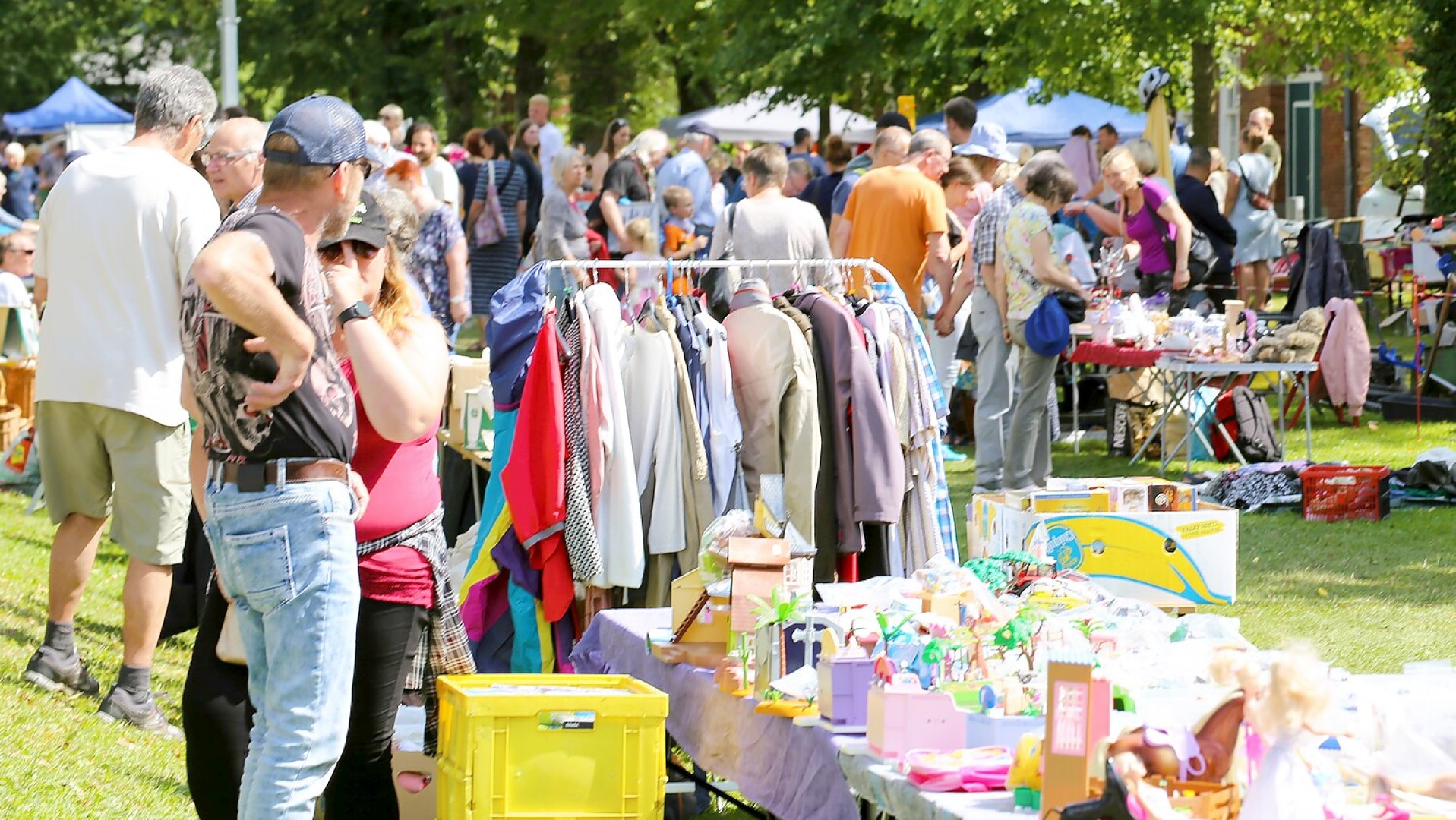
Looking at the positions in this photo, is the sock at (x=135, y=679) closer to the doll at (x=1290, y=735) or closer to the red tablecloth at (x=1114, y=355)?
the doll at (x=1290, y=735)

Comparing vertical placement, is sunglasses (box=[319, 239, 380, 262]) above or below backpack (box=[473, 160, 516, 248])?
below

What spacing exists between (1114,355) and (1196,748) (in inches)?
283

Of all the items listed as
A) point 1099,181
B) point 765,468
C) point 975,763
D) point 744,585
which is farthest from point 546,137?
point 975,763

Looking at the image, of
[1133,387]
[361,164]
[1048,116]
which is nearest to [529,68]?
[1048,116]

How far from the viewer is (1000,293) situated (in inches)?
366

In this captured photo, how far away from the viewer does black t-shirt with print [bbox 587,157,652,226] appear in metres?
14.2

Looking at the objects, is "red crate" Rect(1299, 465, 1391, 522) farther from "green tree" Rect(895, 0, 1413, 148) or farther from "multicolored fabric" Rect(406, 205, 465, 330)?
"green tree" Rect(895, 0, 1413, 148)

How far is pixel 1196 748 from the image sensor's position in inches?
120

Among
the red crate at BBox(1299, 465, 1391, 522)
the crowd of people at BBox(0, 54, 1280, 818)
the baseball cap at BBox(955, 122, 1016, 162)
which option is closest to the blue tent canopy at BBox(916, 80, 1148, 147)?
the crowd of people at BBox(0, 54, 1280, 818)

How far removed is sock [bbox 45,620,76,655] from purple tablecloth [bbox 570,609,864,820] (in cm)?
195

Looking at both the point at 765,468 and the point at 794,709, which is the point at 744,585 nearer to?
the point at 794,709

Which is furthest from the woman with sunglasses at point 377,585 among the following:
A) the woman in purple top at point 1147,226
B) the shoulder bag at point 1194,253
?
the shoulder bag at point 1194,253

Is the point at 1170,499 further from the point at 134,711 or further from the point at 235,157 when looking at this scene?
the point at 134,711

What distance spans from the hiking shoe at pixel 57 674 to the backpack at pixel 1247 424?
648 cm
